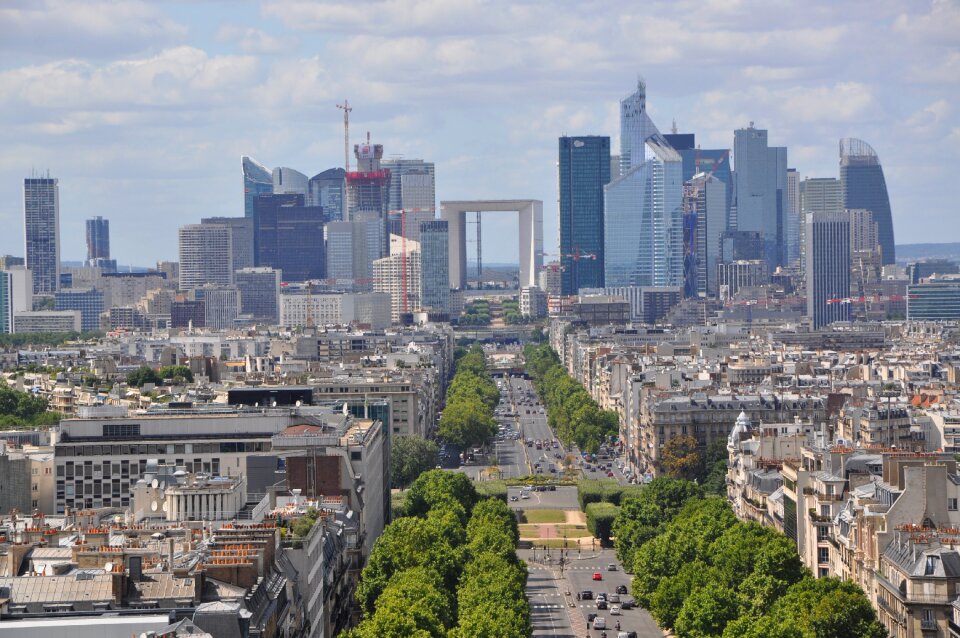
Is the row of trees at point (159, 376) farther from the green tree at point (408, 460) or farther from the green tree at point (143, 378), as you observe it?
the green tree at point (408, 460)

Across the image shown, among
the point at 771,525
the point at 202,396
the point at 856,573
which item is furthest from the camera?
the point at 202,396

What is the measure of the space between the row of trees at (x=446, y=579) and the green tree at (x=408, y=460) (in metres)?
26.6

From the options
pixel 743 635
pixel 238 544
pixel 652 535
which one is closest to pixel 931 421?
pixel 652 535

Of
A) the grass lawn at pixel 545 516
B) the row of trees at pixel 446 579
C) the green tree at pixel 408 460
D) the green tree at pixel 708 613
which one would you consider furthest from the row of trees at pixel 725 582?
the green tree at pixel 408 460

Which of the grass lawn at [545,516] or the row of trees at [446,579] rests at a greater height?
the row of trees at [446,579]

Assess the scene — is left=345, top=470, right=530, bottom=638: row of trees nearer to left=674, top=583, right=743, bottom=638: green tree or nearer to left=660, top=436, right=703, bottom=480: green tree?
left=674, top=583, right=743, bottom=638: green tree

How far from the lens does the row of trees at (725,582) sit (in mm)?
77125

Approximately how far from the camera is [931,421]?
467 feet

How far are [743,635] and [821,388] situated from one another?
10421 cm

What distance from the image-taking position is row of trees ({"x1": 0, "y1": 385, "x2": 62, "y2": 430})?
158 m

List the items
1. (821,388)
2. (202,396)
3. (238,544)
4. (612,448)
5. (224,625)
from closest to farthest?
(224,625)
(238,544)
(202,396)
(821,388)
(612,448)

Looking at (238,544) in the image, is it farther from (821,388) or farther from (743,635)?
(821,388)

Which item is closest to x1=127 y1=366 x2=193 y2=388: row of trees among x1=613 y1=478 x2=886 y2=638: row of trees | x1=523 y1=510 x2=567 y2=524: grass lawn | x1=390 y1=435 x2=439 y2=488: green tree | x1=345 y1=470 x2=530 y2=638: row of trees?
x1=390 y1=435 x2=439 y2=488: green tree

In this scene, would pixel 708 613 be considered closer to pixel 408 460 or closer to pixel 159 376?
pixel 408 460
